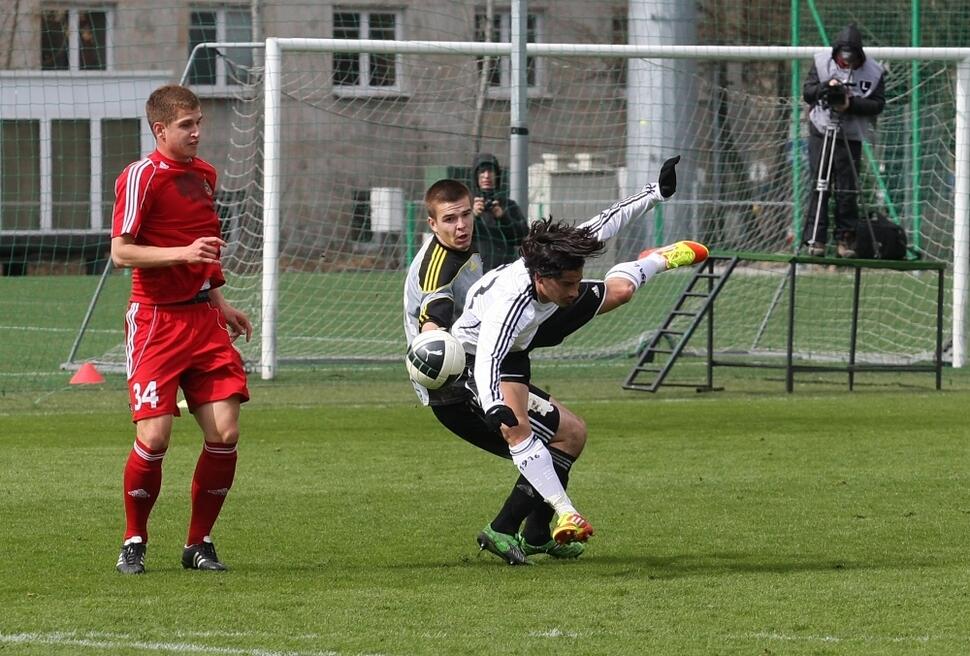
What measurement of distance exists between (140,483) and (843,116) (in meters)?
9.60

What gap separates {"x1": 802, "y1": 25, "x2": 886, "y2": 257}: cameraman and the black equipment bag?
223mm

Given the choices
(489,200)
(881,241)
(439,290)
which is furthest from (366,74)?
(439,290)

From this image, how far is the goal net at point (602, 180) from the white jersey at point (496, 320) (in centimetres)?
889

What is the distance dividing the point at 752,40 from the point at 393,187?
14103 mm

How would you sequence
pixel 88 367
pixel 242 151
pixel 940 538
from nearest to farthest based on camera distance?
pixel 940 538
pixel 88 367
pixel 242 151

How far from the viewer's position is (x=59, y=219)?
73.8ft

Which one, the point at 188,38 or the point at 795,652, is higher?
the point at 188,38

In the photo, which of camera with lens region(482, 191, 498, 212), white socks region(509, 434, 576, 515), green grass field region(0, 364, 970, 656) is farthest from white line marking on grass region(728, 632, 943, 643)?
camera with lens region(482, 191, 498, 212)

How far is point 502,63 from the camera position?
17.0 m

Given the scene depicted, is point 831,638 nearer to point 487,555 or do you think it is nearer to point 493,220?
point 487,555

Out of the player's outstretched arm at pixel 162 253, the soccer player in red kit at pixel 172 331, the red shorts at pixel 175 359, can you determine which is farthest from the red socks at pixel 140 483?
the player's outstretched arm at pixel 162 253

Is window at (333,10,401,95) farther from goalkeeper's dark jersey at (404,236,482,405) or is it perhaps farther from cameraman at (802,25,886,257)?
goalkeeper's dark jersey at (404,236,482,405)

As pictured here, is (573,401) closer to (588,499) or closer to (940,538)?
(588,499)

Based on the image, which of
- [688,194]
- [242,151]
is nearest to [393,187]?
[242,151]
